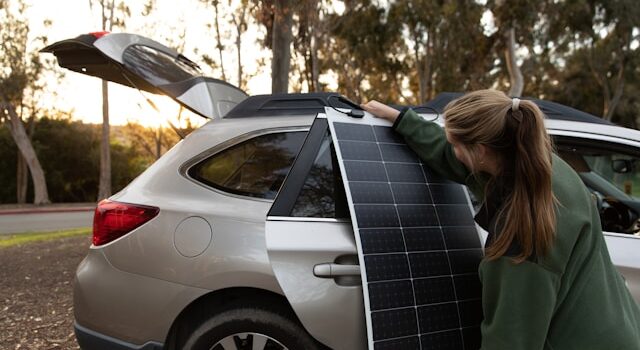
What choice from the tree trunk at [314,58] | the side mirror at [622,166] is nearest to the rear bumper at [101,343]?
the side mirror at [622,166]

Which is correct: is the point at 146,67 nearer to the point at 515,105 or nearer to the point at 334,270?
the point at 334,270

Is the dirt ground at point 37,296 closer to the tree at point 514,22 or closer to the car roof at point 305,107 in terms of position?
the car roof at point 305,107

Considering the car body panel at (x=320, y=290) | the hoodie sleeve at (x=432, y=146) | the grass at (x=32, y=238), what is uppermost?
the hoodie sleeve at (x=432, y=146)

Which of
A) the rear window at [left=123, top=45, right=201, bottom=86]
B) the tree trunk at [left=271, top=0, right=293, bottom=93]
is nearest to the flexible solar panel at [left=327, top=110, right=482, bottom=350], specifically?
the rear window at [left=123, top=45, right=201, bottom=86]

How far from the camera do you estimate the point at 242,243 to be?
219cm

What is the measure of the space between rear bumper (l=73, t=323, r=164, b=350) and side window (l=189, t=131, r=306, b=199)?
0.79 meters

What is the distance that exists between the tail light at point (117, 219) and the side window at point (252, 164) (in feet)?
0.94

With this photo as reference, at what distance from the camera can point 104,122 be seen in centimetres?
2291

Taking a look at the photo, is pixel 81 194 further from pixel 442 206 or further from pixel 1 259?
pixel 442 206

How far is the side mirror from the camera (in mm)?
2770

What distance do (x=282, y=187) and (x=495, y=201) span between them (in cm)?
98

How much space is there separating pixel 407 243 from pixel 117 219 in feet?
4.58

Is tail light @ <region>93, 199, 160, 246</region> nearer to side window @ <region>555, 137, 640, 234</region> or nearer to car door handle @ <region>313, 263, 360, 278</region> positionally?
car door handle @ <region>313, 263, 360, 278</region>

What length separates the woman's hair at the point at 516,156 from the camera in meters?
1.36
